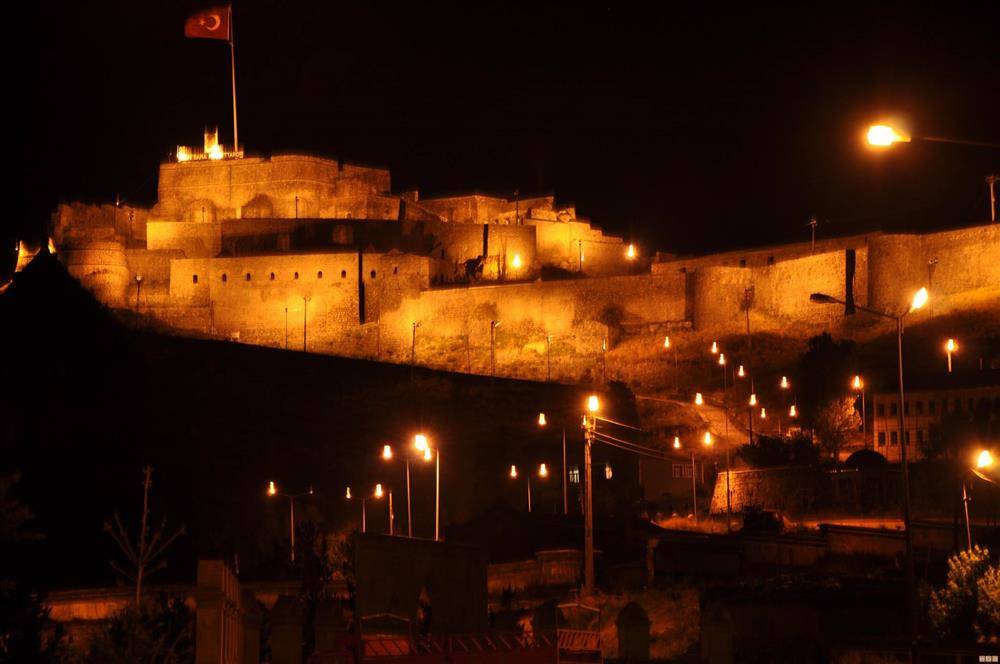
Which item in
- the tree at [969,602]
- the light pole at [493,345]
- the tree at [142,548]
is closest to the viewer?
the tree at [969,602]

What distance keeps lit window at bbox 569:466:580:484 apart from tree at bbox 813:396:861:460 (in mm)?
9198

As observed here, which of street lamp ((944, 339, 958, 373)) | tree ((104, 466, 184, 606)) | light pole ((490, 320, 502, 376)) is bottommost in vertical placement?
tree ((104, 466, 184, 606))

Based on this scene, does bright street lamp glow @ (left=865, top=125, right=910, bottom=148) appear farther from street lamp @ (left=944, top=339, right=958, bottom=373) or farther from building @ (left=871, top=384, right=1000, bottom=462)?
street lamp @ (left=944, top=339, right=958, bottom=373)

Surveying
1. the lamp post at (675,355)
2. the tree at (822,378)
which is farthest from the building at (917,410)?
the lamp post at (675,355)

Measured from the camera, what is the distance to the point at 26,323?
220ft

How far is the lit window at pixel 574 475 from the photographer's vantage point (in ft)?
169

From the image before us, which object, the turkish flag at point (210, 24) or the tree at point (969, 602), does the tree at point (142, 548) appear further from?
the turkish flag at point (210, 24)

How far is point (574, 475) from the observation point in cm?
5162

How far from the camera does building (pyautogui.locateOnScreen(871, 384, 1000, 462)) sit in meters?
50.9

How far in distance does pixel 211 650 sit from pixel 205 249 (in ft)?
229

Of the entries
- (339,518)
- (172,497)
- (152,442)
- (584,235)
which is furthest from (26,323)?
(584,235)

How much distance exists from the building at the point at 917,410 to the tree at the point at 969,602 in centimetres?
2876

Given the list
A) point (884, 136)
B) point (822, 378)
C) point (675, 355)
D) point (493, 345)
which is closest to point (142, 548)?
point (884, 136)

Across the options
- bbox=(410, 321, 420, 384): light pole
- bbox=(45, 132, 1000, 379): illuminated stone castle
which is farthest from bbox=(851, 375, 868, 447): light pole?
bbox=(410, 321, 420, 384): light pole
